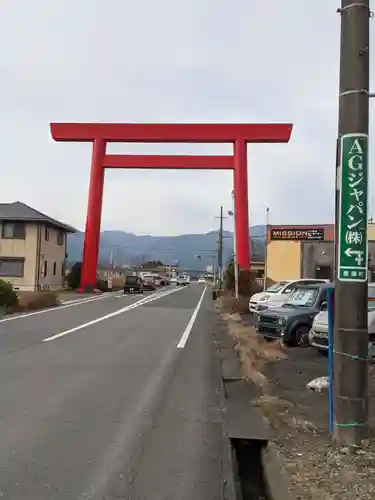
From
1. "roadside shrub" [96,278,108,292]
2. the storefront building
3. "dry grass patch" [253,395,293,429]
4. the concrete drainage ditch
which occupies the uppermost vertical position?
the storefront building

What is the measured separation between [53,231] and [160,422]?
155 feet

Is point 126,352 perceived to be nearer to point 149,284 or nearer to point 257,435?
point 257,435

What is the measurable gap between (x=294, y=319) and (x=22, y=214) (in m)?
37.4

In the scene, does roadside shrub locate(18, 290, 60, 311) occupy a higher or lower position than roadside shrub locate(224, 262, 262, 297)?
lower

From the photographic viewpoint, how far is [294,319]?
47.6ft

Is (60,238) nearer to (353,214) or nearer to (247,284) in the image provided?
(247,284)

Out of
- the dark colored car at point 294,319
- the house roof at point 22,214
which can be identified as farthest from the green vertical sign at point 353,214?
the house roof at point 22,214

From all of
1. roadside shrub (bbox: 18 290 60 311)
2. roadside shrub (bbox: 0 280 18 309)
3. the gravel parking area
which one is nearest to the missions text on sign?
roadside shrub (bbox: 18 290 60 311)

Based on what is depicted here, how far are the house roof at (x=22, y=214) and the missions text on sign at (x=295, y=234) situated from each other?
18.2 meters

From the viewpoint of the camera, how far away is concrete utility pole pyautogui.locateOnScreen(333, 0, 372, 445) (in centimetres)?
527

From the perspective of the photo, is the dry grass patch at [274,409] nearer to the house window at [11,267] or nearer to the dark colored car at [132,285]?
the house window at [11,267]

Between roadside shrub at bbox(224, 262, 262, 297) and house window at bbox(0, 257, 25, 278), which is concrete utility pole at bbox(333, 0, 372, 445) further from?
house window at bbox(0, 257, 25, 278)

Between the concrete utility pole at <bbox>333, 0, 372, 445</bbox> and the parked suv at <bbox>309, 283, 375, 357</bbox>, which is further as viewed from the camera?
the parked suv at <bbox>309, 283, 375, 357</bbox>

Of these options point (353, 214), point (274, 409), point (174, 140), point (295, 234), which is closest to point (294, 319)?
point (274, 409)
